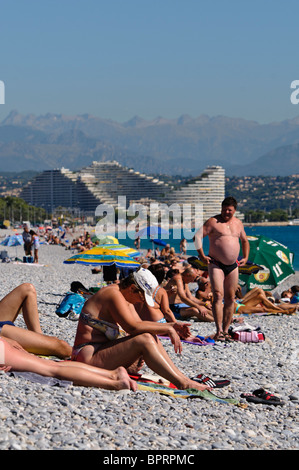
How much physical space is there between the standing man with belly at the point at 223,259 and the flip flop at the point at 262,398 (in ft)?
6.99

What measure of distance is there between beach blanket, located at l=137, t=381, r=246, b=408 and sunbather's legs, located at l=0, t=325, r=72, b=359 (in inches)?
32.0

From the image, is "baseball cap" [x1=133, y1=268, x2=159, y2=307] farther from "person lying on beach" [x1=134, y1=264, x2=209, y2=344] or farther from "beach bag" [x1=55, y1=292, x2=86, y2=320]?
"beach bag" [x1=55, y1=292, x2=86, y2=320]

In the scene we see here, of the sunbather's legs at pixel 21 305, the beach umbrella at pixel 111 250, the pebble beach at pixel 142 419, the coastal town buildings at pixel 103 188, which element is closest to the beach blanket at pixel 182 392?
the pebble beach at pixel 142 419

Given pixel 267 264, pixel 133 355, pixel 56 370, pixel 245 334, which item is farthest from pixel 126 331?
pixel 267 264

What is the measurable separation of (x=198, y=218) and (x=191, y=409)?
13553 centimetres

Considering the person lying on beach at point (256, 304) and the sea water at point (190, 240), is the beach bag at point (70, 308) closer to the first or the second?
the person lying on beach at point (256, 304)

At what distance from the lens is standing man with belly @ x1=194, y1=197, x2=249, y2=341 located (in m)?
7.34

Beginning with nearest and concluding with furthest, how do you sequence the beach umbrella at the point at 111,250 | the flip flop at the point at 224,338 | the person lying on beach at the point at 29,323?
1. the person lying on beach at the point at 29,323
2. the flip flop at the point at 224,338
3. the beach umbrella at the point at 111,250

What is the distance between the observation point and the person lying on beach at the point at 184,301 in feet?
30.3

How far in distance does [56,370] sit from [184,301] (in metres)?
4.90

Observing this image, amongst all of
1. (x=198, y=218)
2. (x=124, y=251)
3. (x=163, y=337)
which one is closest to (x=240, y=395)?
(x=163, y=337)

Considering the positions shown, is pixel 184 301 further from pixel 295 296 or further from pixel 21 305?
pixel 21 305

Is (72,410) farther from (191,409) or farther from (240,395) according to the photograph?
(240,395)

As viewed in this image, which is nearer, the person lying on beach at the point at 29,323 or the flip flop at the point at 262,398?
the flip flop at the point at 262,398
